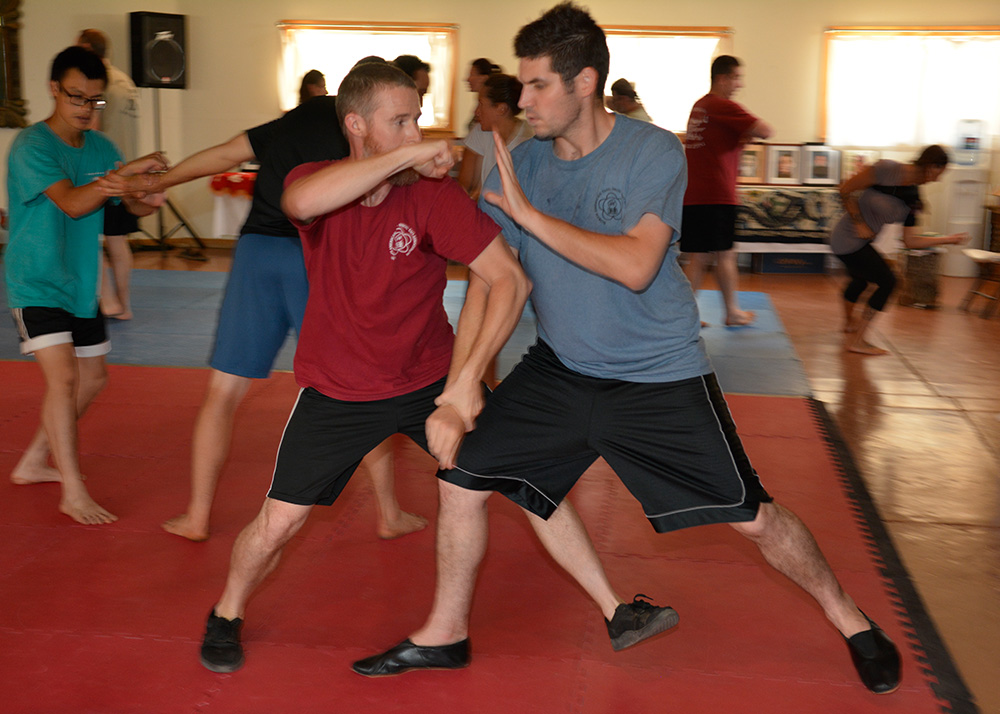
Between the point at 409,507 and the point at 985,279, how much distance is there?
6770 mm

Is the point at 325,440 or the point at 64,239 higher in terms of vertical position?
the point at 64,239

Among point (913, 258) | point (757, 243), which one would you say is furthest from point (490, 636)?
point (757, 243)

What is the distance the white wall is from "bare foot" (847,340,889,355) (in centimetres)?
508

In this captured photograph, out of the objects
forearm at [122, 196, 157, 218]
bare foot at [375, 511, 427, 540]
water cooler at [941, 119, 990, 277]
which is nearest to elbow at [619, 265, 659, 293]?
bare foot at [375, 511, 427, 540]

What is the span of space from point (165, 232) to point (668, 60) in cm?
621

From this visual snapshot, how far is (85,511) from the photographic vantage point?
127 inches

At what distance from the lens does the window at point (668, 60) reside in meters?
10.5

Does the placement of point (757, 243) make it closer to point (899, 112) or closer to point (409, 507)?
point (899, 112)

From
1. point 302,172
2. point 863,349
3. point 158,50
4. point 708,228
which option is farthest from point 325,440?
point 158,50

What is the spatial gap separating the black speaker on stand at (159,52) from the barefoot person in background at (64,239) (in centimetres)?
694

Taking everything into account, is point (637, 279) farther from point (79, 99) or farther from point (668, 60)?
point (668, 60)

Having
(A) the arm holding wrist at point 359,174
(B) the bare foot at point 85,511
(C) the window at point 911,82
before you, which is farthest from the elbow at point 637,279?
(C) the window at point 911,82

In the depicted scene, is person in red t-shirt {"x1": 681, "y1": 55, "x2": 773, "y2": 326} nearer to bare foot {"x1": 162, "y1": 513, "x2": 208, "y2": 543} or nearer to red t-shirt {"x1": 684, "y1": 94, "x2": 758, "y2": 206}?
red t-shirt {"x1": 684, "y1": 94, "x2": 758, "y2": 206}

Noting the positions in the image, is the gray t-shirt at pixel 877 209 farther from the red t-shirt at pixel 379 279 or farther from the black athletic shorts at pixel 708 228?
the red t-shirt at pixel 379 279
